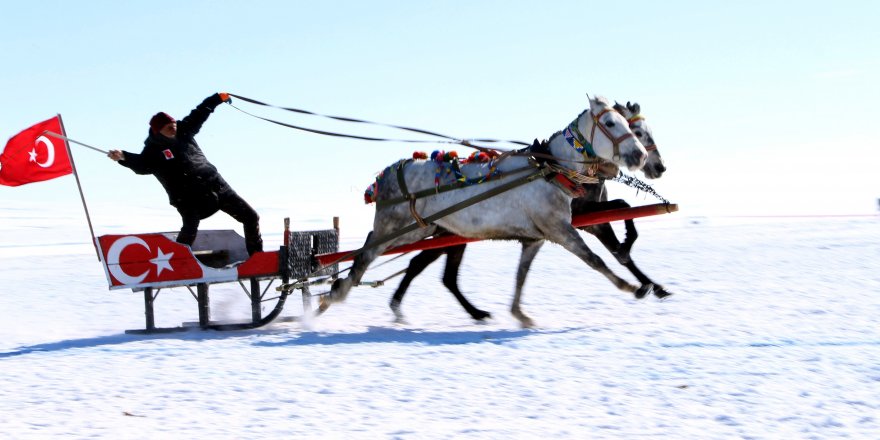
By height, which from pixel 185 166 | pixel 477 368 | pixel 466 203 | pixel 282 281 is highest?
pixel 185 166

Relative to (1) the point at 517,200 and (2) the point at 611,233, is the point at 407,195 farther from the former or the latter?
(2) the point at 611,233

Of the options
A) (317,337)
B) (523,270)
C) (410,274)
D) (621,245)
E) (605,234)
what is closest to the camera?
(317,337)

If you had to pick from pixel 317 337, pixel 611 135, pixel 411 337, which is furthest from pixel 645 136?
pixel 317 337

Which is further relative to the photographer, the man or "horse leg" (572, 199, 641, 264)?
"horse leg" (572, 199, 641, 264)

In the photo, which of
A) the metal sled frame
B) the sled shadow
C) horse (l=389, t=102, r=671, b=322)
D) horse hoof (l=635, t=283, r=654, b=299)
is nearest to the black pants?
the metal sled frame

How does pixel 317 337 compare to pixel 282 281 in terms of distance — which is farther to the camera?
pixel 282 281

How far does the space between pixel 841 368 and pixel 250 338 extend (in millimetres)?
4714

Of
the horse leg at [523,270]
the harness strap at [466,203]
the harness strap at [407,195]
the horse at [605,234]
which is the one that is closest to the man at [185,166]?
the harness strap at [466,203]

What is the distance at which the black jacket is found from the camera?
27.8 ft

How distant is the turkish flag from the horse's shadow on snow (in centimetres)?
155

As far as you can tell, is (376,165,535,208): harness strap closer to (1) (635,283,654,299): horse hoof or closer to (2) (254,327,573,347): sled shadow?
(2) (254,327,573,347): sled shadow

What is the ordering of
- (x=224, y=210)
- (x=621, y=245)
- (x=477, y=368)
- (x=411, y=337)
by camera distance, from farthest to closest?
(x=621, y=245) < (x=224, y=210) < (x=411, y=337) < (x=477, y=368)

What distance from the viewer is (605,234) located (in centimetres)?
911

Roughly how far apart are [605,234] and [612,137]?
137 cm
